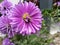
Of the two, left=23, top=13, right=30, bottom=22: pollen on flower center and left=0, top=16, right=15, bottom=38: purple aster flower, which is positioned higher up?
left=23, top=13, right=30, bottom=22: pollen on flower center

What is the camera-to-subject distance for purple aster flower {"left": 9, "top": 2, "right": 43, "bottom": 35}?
0.96 m

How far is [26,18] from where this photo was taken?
0.99 metres

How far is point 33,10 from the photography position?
3.23 ft

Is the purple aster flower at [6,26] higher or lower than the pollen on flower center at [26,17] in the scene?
lower

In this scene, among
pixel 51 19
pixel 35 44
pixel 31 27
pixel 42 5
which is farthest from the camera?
pixel 42 5

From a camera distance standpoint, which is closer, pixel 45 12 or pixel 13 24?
pixel 13 24

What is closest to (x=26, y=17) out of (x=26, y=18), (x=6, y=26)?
(x=26, y=18)

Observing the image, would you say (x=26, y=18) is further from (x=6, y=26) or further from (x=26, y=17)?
(x=6, y=26)

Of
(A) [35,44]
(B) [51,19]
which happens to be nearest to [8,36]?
(A) [35,44]

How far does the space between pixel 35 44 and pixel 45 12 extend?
2546 mm

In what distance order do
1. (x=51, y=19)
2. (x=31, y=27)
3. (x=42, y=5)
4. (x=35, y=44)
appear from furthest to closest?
1. (x=42, y=5)
2. (x=51, y=19)
3. (x=35, y=44)
4. (x=31, y=27)

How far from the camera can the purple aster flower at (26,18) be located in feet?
3.15

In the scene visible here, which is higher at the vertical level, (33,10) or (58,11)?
(33,10)

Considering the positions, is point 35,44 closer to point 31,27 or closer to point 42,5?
point 31,27
